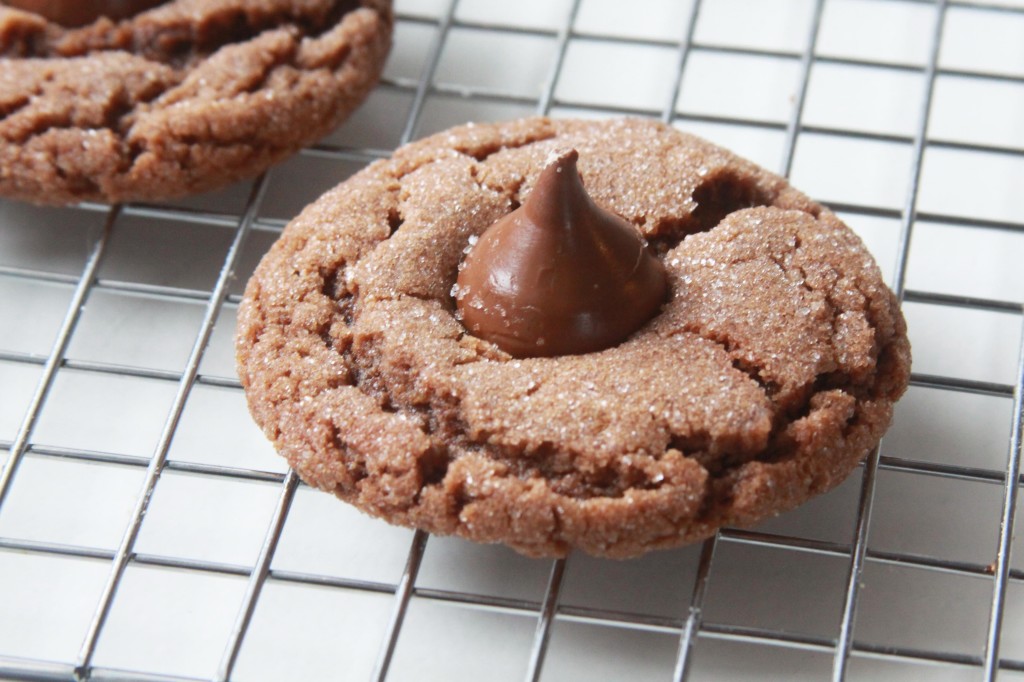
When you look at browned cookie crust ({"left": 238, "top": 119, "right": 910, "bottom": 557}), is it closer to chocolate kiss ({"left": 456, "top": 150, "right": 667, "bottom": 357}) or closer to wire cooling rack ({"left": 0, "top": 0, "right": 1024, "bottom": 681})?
chocolate kiss ({"left": 456, "top": 150, "right": 667, "bottom": 357})

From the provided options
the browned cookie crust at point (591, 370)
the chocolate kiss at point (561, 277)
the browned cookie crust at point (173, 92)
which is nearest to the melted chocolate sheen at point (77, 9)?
the browned cookie crust at point (173, 92)

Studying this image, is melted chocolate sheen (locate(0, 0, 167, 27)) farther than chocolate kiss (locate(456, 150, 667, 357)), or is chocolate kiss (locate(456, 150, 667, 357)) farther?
melted chocolate sheen (locate(0, 0, 167, 27))

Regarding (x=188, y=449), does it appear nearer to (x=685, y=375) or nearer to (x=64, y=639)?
(x=64, y=639)


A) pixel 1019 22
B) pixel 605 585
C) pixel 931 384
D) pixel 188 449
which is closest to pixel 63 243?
pixel 188 449

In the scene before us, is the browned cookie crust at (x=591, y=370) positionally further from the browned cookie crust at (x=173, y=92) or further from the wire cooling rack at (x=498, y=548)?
the browned cookie crust at (x=173, y=92)

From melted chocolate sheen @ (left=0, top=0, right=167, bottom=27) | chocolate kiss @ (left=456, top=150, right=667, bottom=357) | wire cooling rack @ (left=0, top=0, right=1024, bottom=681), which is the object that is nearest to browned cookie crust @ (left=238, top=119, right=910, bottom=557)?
chocolate kiss @ (left=456, top=150, right=667, bottom=357)

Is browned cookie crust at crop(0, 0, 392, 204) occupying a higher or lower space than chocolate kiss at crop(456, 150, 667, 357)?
higher
